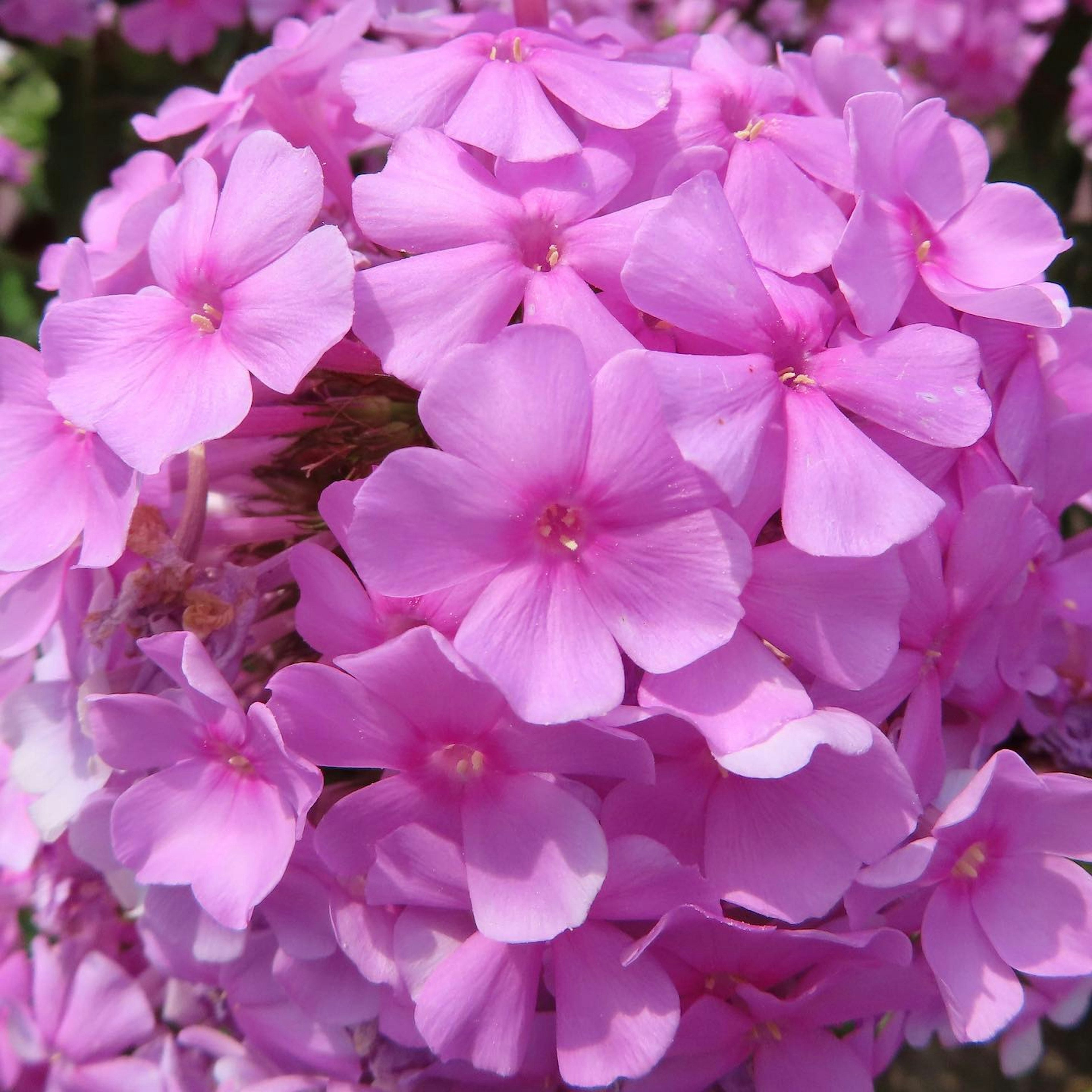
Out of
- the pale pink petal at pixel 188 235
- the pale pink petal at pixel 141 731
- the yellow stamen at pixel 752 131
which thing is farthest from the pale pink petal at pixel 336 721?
the yellow stamen at pixel 752 131

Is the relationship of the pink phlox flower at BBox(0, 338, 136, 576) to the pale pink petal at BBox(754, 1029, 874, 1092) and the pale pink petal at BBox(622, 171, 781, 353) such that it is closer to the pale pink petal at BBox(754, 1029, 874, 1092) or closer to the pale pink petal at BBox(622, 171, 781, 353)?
the pale pink petal at BBox(622, 171, 781, 353)

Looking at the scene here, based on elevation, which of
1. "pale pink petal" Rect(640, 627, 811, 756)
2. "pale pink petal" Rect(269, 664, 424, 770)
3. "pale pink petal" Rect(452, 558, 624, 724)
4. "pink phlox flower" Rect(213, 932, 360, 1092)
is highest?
"pale pink petal" Rect(452, 558, 624, 724)

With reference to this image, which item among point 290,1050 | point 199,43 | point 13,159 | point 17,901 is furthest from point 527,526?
point 13,159

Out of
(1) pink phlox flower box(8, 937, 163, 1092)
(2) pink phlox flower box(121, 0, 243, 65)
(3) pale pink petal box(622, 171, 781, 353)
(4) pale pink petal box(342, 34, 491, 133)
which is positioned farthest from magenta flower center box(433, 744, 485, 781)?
(2) pink phlox flower box(121, 0, 243, 65)

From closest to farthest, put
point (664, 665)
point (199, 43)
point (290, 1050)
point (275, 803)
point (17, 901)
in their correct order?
point (664, 665) → point (275, 803) → point (290, 1050) → point (17, 901) → point (199, 43)

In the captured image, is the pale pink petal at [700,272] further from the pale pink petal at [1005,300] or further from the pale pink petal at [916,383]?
the pale pink petal at [1005,300]

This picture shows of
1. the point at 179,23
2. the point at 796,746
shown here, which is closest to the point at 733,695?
the point at 796,746

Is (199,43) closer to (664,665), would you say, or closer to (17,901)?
(17,901)
